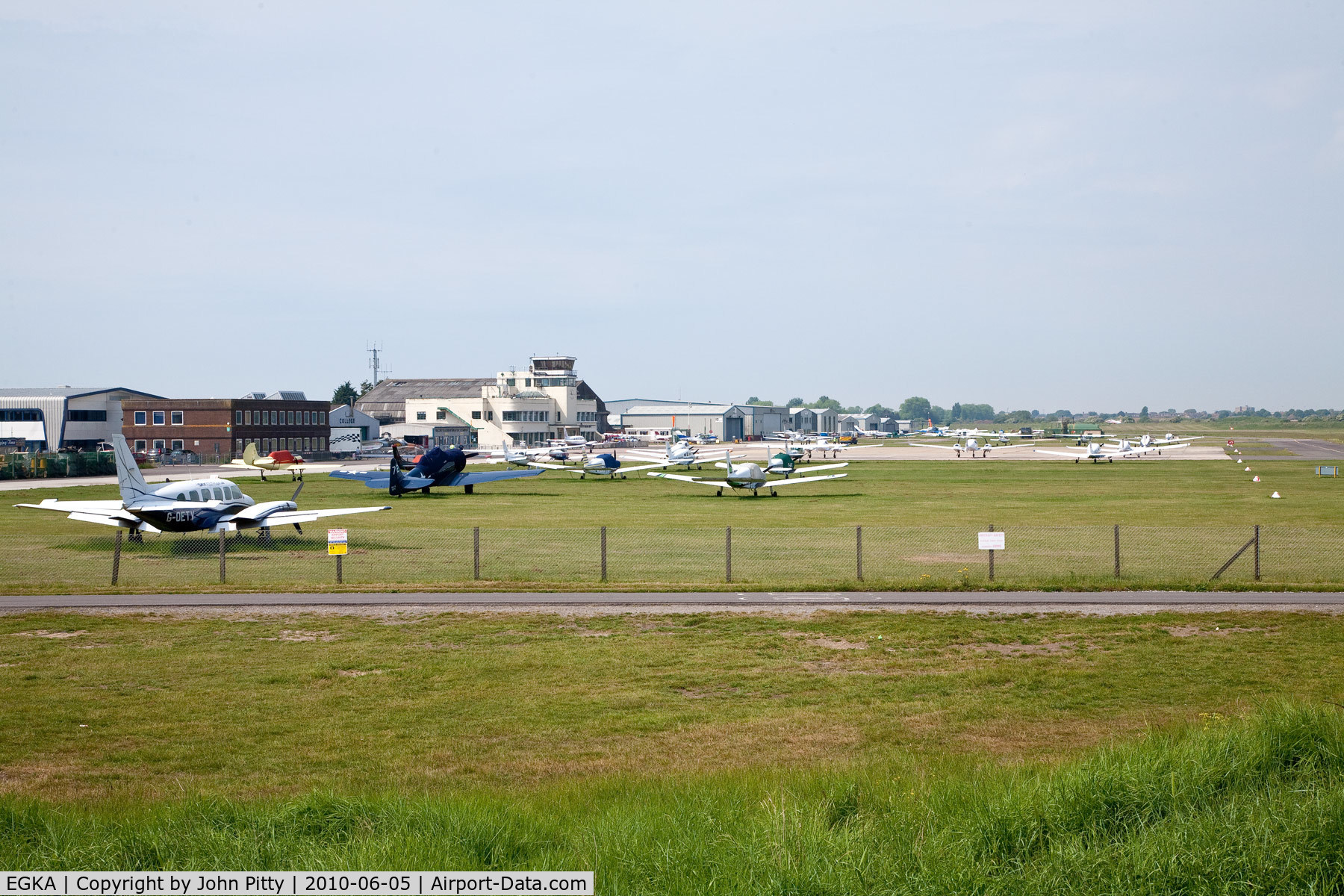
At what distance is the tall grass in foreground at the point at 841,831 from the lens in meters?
8.07

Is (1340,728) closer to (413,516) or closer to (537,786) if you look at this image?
(537,786)

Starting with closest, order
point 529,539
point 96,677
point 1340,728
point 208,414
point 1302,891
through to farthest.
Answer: point 1302,891, point 1340,728, point 96,677, point 529,539, point 208,414

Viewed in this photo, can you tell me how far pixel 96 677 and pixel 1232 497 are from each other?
178 feet

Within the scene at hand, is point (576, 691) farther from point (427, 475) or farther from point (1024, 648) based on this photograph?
point (427, 475)

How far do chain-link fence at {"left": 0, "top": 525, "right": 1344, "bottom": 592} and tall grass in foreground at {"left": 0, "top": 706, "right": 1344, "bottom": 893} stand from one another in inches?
578

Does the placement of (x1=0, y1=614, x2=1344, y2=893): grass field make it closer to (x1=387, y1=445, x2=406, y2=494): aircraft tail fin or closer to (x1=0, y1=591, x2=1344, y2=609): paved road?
(x1=0, y1=591, x2=1344, y2=609): paved road

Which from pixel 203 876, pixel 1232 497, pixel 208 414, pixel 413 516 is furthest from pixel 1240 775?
pixel 208 414

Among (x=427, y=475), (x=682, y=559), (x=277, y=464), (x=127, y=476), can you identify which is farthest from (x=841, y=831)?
(x=277, y=464)

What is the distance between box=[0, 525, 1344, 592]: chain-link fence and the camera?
85.1 ft

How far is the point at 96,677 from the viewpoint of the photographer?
16.3 meters

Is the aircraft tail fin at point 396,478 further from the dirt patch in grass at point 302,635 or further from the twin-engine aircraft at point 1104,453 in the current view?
the twin-engine aircraft at point 1104,453

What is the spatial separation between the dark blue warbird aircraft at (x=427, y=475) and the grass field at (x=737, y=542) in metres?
0.98

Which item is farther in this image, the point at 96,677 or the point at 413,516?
the point at 413,516

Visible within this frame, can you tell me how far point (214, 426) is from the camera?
10612 centimetres
